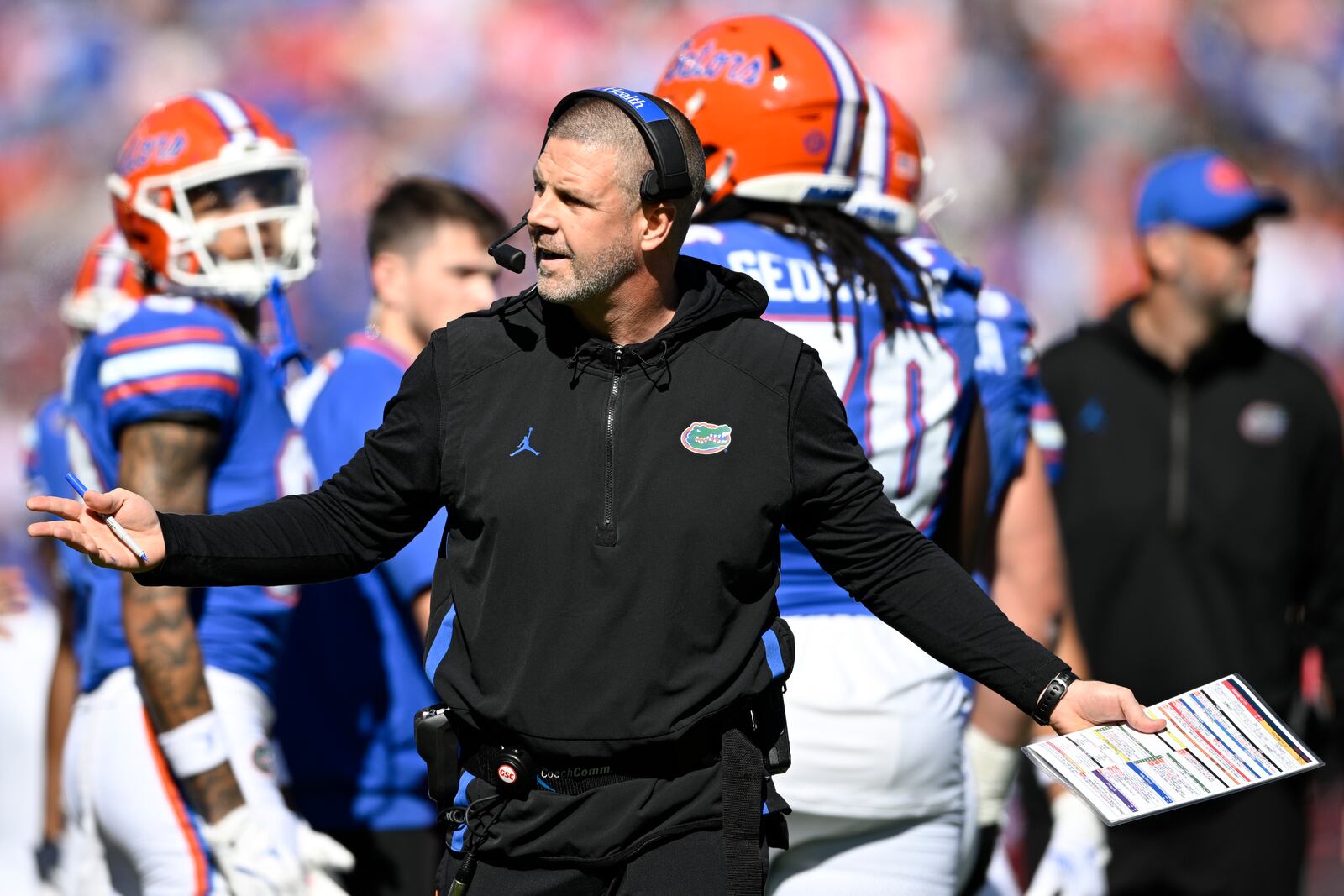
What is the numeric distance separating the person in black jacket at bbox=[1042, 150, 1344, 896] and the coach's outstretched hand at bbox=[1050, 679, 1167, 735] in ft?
9.48

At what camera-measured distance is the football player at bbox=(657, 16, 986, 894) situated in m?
3.04

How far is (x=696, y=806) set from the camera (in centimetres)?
238

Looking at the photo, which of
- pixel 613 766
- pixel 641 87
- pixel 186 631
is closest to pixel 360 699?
pixel 186 631

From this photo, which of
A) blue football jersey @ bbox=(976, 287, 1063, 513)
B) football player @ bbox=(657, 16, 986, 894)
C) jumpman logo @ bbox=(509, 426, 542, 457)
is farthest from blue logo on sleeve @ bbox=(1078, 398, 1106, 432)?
jumpman logo @ bbox=(509, 426, 542, 457)

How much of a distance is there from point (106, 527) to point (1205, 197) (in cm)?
418

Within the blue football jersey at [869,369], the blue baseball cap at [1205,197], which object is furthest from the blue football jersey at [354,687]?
the blue baseball cap at [1205,197]

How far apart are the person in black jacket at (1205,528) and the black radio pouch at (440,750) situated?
10.6 feet

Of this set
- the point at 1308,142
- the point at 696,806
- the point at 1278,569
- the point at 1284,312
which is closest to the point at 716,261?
the point at 696,806

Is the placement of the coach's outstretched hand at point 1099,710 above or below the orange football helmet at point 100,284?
below

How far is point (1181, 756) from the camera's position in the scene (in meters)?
2.33

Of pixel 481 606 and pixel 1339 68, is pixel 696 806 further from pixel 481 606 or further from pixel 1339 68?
pixel 1339 68

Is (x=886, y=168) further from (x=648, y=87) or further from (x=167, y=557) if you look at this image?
(x=648, y=87)

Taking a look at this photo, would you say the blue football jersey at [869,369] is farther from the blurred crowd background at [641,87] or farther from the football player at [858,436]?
the blurred crowd background at [641,87]

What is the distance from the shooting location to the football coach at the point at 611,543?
7.62ft
